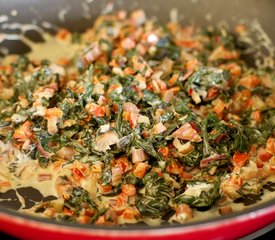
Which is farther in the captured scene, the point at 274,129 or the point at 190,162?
the point at 274,129

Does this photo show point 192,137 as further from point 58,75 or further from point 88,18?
point 88,18

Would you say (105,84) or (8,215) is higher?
(105,84)

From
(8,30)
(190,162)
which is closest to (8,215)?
(190,162)

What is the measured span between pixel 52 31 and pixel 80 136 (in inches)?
45.4

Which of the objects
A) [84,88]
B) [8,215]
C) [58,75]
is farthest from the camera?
[58,75]

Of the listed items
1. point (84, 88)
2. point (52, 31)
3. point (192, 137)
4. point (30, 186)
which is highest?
point (52, 31)

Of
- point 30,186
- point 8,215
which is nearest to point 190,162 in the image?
point 30,186

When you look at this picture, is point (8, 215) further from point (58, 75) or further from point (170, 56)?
point (170, 56)

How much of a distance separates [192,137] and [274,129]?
0.52 meters

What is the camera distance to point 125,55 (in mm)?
3072

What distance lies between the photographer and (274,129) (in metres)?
2.64

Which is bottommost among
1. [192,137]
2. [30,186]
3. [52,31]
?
[30,186]

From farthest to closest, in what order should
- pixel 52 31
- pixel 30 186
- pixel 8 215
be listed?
pixel 52 31 → pixel 30 186 → pixel 8 215

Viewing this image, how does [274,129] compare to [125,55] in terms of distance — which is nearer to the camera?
[274,129]
